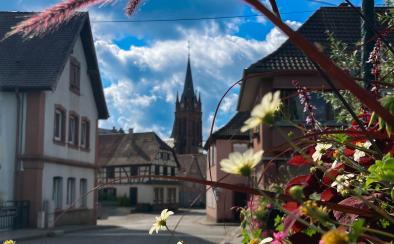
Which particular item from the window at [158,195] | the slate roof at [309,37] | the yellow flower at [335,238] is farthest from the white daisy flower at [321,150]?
the window at [158,195]

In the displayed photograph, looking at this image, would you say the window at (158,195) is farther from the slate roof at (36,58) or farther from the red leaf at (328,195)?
the red leaf at (328,195)

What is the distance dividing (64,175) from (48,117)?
3299 millimetres

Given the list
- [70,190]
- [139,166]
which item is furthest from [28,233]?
[139,166]

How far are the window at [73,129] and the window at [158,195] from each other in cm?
3318

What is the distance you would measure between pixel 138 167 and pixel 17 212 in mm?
39026

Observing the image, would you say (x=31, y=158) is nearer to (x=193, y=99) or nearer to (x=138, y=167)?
(x=138, y=167)

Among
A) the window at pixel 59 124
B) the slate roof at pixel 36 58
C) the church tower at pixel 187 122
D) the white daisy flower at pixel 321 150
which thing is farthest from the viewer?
the church tower at pixel 187 122

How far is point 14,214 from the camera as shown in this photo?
23.4 m

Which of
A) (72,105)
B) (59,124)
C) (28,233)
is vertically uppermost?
(72,105)

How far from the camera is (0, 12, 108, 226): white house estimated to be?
2436cm

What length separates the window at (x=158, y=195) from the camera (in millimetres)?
62219

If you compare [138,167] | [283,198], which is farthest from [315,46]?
[138,167]

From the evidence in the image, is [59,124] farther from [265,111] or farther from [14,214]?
[265,111]

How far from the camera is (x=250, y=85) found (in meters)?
20.5
